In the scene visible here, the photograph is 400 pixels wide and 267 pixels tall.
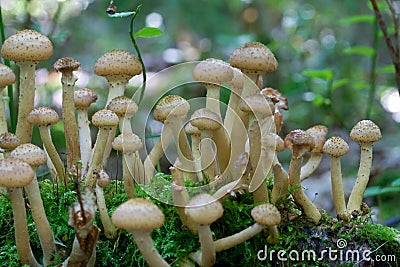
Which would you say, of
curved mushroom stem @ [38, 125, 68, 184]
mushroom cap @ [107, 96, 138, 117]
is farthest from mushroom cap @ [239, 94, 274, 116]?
curved mushroom stem @ [38, 125, 68, 184]

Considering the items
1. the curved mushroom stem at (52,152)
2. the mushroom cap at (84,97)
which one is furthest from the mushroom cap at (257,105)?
the curved mushroom stem at (52,152)

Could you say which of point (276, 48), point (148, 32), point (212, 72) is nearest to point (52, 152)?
point (148, 32)

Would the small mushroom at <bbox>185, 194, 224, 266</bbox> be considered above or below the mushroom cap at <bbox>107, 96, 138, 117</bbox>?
below

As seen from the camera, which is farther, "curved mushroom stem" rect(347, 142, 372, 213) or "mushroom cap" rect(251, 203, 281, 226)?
"curved mushroom stem" rect(347, 142, 372, 213)

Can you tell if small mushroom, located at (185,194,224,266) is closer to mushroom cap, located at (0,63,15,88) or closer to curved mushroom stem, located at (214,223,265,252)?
curved mushroom stem, located at (214,223,265,252)

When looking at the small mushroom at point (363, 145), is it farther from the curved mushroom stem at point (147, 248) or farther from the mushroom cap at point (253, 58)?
the curved mushroom stem at point (147, 248)

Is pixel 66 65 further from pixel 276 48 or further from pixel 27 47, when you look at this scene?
pixel 276 48

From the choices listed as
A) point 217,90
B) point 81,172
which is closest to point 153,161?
point 81,172
